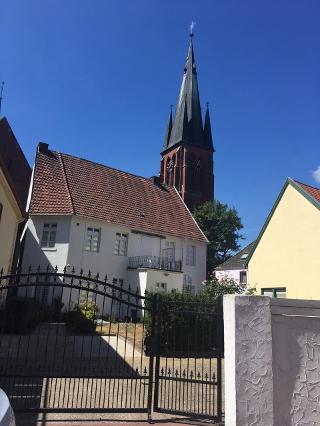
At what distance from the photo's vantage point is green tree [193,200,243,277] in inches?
2061

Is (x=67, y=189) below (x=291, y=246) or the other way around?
the other way around

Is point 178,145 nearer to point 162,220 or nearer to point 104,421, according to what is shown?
point 162,220

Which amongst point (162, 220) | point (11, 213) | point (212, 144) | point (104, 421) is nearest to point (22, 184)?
point (162, 220)

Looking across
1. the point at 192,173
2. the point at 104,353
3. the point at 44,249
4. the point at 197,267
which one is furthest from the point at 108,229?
the point at 192,173

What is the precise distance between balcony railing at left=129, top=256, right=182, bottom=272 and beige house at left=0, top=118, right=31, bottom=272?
8.73 metres

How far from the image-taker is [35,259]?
28031 millimetres

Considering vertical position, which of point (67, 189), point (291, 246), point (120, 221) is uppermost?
point (67, 189)

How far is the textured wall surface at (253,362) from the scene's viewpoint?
544cm

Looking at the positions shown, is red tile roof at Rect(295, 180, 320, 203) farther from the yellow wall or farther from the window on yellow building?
the yellow wall

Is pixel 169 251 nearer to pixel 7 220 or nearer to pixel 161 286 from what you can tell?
pixel 161 286

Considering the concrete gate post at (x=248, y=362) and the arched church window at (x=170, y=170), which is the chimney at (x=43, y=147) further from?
the arched church window at (x=170, y=170)

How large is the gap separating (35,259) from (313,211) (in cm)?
1993

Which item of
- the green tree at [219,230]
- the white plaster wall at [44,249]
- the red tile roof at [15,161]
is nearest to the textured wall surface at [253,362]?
the white plaster wall at [44,249]

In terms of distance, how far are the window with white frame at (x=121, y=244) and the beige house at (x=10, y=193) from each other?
722 centimetres
